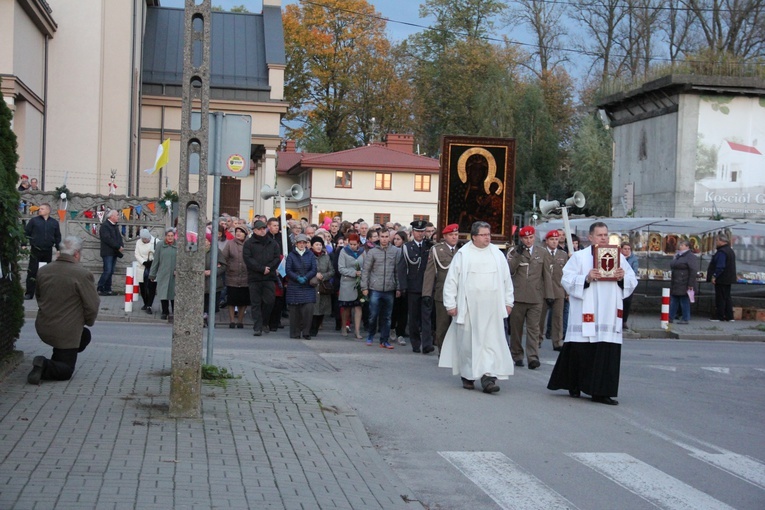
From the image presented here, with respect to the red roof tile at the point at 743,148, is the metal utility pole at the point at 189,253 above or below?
below

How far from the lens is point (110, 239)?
70.4 feet

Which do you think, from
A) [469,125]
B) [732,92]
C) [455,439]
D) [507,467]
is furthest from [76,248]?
[469,125]

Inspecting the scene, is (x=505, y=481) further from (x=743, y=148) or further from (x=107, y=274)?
(x=743, y=148)

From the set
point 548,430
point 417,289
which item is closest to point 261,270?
point 417,289

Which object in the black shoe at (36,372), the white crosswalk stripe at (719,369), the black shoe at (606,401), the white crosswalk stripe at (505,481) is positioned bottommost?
the white crosswalk stripe at (505,481)

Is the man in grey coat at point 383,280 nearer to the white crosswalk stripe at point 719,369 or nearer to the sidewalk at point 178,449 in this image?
the white crosswalk stripe at point 719,369

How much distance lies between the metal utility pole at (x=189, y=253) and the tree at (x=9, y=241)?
7.94 feet

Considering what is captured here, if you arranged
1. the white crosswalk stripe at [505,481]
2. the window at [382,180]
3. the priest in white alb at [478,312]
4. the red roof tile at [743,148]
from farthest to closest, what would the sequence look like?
the window at [382,180]
the red roof tile at [743,148]
the priest in white alb at [478,312]
the white crosswalk stripe at [505,481]

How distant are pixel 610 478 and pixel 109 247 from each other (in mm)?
16061

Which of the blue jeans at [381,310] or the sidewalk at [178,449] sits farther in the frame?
the blue jeans at [381,310]

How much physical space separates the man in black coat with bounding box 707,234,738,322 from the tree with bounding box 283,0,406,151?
39.2 metres

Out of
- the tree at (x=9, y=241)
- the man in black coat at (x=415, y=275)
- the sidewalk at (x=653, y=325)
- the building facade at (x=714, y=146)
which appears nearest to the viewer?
the tree at (x=9, y=241)

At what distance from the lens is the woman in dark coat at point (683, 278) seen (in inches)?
886

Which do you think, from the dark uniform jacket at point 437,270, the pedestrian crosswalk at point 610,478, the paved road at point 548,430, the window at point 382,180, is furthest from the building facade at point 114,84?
the pedestrian crosswalk at point 610,478
